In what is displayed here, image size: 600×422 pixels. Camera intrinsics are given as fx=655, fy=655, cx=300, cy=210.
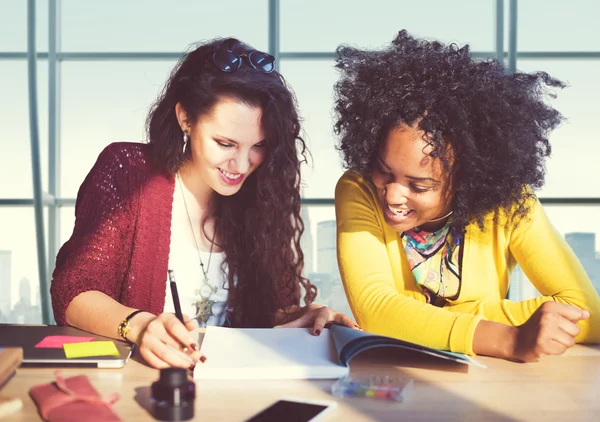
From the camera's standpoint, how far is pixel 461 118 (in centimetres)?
149

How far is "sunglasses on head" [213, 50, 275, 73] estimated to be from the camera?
1812mm

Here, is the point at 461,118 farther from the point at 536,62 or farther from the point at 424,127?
the point at 536,62

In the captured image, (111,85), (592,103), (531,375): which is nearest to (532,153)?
(531,375)

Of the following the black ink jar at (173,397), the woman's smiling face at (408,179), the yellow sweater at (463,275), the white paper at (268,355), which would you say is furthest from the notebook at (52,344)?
the woman's smiling face at (408,179)

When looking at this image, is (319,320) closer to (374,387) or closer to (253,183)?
(374,387)

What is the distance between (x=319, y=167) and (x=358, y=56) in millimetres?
2614

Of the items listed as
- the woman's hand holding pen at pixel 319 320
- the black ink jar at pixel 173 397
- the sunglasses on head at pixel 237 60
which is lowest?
→ the woman's hand holding pen at pixel 319 320

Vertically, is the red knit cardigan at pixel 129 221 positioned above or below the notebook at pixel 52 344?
above

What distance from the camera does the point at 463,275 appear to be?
163cm

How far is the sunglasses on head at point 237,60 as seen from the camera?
1.81 meters

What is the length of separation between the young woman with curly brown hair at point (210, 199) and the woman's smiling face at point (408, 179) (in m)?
0.37

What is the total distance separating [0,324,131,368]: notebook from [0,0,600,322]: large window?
9.76 ft

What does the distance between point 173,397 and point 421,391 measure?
0.36 m

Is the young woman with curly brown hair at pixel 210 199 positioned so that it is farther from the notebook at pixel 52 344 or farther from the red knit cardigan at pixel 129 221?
the notebook at pixel 52 344
